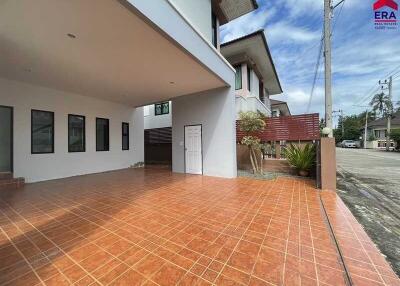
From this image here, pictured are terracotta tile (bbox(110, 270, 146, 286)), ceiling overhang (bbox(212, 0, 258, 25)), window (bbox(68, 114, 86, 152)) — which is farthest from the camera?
window (bbox(68, 114, 86, 152))

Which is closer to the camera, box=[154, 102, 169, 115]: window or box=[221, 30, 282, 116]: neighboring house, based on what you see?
box=[221, 30, 282, 116]: neighboring house

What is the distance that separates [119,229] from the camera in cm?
275

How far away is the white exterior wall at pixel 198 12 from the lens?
5124mm

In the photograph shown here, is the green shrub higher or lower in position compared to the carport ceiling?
lower

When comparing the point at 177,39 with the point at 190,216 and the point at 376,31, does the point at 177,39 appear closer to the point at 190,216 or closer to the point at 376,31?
the point at 190,216

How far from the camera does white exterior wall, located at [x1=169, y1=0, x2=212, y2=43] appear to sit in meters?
5.12

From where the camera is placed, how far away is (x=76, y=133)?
7449 millimetres

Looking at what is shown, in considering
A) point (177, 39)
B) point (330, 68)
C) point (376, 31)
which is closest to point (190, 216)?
point (177, 39)

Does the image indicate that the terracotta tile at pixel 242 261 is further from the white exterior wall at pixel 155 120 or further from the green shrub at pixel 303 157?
the white exterior wall at pixel 155 120

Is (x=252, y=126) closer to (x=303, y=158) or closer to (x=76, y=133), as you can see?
(x=303, y=158)

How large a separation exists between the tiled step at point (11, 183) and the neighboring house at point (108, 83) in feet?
1.05

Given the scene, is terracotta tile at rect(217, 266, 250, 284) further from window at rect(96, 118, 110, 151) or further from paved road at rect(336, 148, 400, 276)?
window at rect(96, 118, 110, 151)

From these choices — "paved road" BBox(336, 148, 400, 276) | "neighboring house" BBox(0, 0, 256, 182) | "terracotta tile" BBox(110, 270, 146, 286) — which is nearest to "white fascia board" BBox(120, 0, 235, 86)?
"neighboring house" BBox(0, 0, 256, 182)

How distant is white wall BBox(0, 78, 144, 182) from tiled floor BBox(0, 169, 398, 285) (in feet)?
6.28
